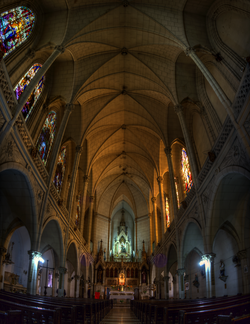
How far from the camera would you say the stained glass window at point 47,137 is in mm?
16266

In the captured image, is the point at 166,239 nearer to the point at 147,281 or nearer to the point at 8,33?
the point at 147,281

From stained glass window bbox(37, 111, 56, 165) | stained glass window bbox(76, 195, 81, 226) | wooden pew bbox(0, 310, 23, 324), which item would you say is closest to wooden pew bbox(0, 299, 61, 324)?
wooden pew bbox(0, 310, 23, 324)

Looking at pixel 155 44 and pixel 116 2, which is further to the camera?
pixel 155 44

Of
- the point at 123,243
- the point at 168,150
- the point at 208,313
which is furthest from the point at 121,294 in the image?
the point at 208,313

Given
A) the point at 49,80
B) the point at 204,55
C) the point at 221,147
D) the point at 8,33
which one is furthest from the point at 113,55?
the point at 221,147

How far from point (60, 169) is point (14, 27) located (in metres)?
11.0

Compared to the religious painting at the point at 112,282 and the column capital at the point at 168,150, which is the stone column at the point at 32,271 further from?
the religious painting at the point at 112,282

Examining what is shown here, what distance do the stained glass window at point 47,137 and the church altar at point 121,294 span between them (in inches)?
766

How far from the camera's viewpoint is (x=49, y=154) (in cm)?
1716

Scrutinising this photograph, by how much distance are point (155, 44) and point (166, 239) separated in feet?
53.2

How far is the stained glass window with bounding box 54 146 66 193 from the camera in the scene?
2002 centimetres

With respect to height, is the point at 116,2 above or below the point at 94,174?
above

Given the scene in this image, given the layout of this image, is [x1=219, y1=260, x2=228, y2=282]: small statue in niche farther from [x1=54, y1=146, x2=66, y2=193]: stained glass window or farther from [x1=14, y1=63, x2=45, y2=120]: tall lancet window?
[x1=14, y1=63, x2=45, y2=120]: tall lancet window

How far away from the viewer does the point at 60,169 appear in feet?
68.8
